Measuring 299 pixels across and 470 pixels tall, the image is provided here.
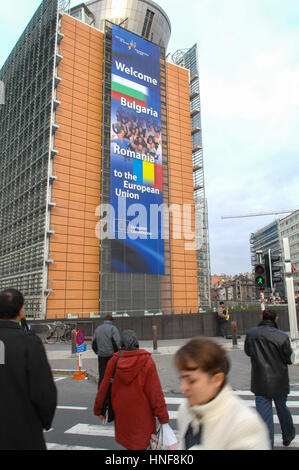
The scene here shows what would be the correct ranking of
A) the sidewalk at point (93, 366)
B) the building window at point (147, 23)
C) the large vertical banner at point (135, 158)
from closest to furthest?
the sidewalk at point (93, 366) → the large vertical banner at point (135, 158) → the building window at point (147, 23)

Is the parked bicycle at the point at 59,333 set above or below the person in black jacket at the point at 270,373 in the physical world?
below

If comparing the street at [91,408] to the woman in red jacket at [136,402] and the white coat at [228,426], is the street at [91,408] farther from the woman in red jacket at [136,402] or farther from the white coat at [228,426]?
the white coat at [228,426]

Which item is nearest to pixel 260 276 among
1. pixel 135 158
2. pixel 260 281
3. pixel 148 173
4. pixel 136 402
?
pixel 260 281

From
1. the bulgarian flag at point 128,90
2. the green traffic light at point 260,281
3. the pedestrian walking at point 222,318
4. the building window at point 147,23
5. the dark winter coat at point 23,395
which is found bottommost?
the pedestrian walking at point 222,318

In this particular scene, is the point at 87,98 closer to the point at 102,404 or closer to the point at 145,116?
the point at 145,116

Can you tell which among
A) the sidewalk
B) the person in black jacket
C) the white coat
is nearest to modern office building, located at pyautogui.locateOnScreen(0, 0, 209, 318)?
the sidewalk

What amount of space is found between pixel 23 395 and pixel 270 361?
3.17 metres

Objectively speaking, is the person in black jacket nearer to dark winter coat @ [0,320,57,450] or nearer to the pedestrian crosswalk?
the pedestrian crosswalk

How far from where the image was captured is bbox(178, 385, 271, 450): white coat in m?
1.56

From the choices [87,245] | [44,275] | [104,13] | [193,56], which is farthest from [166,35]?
[44,275]

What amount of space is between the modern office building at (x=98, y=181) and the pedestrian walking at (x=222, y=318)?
12965mm

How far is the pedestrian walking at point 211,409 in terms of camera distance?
1568 mm

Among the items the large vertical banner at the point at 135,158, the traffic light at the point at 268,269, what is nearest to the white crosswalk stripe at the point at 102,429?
the traffic light at the point at 268,269

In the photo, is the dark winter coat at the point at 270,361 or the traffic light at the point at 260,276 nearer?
the dark winter coat at the point at 270,361
